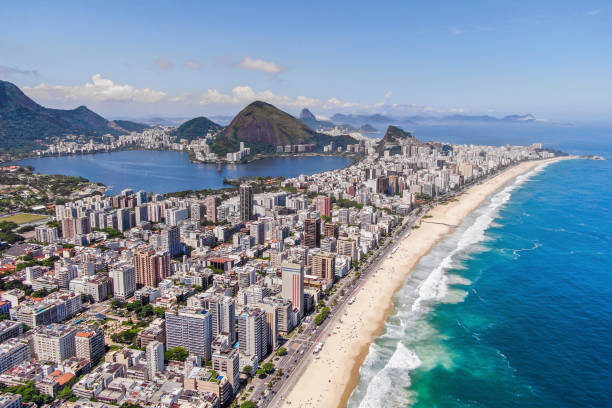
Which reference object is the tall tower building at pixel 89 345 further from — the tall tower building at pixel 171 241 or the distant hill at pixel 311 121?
the distant hill at pixel 311 121

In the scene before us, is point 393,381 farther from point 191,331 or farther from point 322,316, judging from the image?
point 191,331

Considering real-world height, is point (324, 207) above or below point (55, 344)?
above

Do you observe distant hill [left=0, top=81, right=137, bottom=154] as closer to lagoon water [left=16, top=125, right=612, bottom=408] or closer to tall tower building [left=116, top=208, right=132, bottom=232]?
tall tower building [left=116, top=208, right=132, bottom=232]

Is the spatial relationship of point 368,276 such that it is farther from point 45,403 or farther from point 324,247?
point 45,403

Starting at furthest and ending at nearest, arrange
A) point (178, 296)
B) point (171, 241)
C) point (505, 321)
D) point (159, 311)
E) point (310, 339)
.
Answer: point (171, 241) < point (178, 296) < point (159, 311) < point (505, 321) < point (310, 339)

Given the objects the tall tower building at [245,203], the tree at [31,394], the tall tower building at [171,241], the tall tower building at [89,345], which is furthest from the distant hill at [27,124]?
the tree at [31,394]

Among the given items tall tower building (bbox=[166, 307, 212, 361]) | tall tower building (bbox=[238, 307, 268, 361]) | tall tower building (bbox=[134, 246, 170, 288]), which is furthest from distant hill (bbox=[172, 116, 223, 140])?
tall tower building (bbox=[238, 307, 268, 361])

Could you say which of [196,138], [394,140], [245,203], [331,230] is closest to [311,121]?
Result: [196,138]
